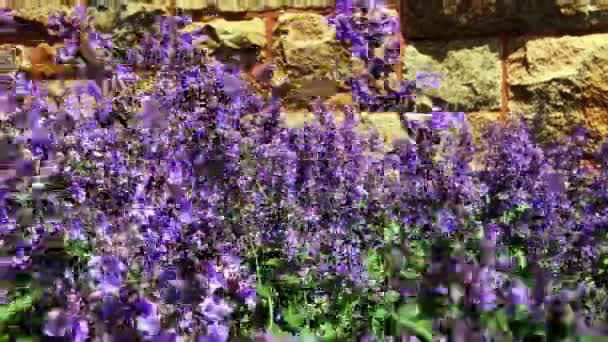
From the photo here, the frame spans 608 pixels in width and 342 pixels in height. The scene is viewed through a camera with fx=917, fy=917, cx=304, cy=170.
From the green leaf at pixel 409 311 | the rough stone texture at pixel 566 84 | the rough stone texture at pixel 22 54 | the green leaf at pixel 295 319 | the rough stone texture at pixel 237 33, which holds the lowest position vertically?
the green leaf at pixel 295 319

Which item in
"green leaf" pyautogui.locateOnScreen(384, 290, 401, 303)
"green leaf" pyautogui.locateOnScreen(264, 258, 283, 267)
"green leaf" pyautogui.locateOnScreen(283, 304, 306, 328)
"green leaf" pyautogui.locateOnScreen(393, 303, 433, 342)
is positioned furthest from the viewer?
A: "green leaf" pyautogui.locateOnScreen(264, 258, 283, 267)

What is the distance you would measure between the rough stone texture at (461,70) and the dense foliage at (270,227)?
0.67m

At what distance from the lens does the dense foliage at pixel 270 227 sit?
146 centimetres

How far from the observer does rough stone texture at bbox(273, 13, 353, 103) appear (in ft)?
13.6

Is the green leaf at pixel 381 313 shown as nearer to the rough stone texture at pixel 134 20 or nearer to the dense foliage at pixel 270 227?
the dense foliage at pixel 270 227

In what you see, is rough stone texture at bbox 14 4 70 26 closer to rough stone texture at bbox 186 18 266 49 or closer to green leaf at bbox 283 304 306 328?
rough stone texture at bbox 186 18 266 49

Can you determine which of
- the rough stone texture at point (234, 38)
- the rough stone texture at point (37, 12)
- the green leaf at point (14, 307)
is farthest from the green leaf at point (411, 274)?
the rough stone texture at point (37, 12)

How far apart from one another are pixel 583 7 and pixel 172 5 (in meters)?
1.83

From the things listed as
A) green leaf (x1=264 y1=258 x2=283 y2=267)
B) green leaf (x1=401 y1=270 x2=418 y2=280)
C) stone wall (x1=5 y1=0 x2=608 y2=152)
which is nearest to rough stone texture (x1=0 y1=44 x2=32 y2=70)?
stone wall (x1=5 y1=0 x2=608 y2=152)

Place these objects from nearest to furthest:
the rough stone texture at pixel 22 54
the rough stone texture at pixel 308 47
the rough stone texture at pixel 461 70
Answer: the rough stone texture at pixel 461 70
the rough stone texture at pixel 308 47
the rough stone texture at pixel 22 54

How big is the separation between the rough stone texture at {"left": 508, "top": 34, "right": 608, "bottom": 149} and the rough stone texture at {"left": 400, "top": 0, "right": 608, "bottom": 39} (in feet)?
0.21

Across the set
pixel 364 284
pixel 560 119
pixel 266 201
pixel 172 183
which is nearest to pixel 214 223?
pixel 172 183

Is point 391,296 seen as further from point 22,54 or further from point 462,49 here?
point 22,54

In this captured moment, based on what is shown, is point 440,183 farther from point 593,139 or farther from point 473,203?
point 593,139
